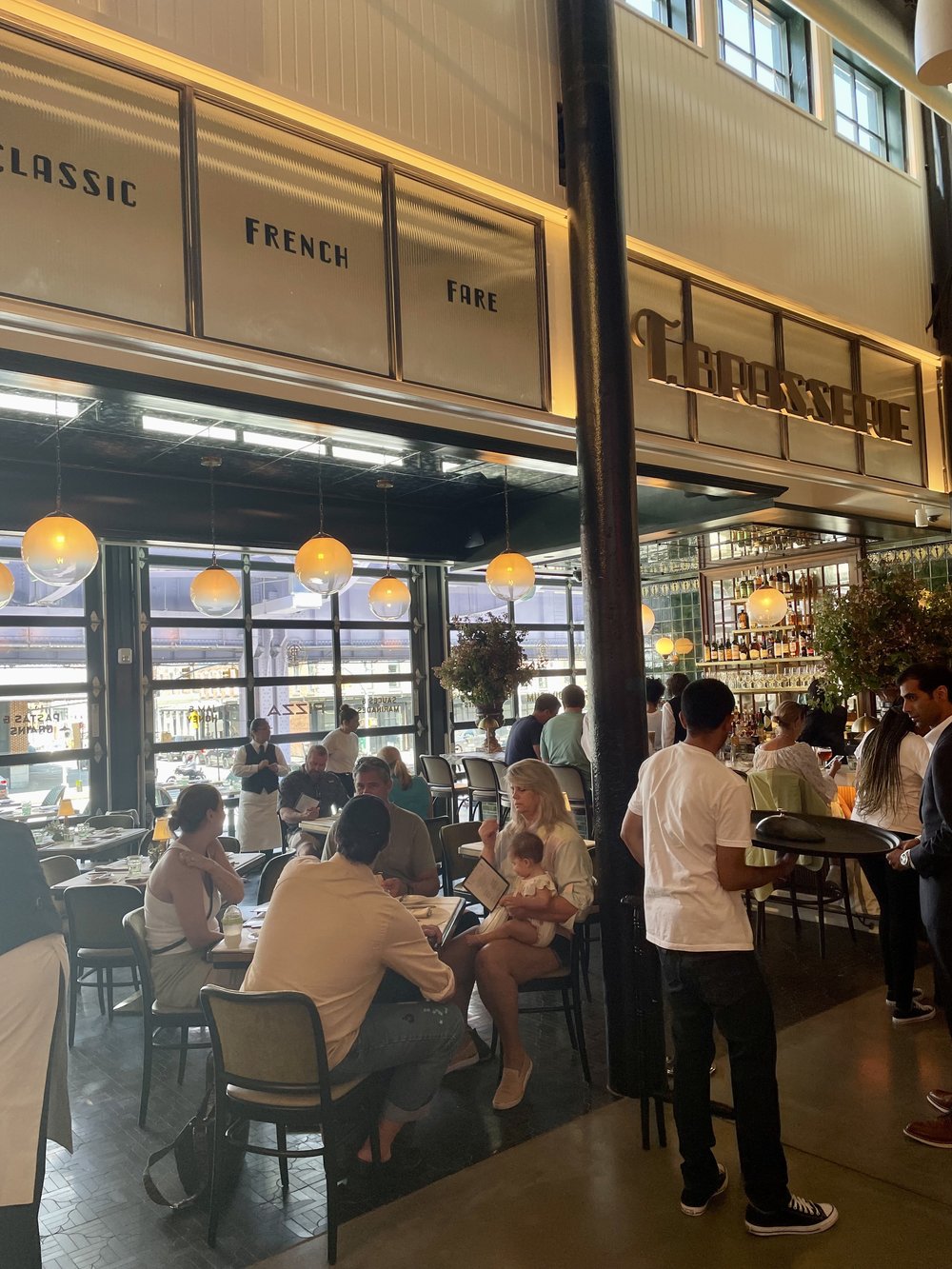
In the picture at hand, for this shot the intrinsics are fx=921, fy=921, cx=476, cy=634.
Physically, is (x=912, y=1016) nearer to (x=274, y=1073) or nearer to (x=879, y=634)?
(x=879, y=634)

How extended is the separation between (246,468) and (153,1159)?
5.40 metres

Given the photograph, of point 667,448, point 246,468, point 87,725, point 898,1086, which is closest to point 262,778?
point 87,725

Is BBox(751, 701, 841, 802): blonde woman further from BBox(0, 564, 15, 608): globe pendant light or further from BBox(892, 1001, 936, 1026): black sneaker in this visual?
BBox(0, 564, 15, 608): globe pendant light

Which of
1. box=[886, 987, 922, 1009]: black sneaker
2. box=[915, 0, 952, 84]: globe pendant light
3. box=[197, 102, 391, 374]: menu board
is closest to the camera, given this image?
box=[915, 0, 952, 84]: globe pendant light

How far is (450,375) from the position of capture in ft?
16.3

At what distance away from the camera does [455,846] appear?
17.7 feet

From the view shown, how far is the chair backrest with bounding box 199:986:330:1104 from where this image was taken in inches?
109

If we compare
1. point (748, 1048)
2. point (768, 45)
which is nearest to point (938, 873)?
point (748, 1048)

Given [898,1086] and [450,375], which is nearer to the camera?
[898,1086]

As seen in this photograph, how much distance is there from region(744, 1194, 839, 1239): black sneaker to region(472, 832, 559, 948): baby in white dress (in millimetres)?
1393

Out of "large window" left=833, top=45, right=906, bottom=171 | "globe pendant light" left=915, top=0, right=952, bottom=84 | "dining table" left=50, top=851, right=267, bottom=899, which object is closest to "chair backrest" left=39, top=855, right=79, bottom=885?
"dining table" left=50, top=851, right=267, bottom=899

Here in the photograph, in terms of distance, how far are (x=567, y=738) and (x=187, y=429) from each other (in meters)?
3.82

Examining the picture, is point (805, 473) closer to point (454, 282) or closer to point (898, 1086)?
point (454, 282)

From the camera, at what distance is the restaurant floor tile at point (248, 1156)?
115 inches
